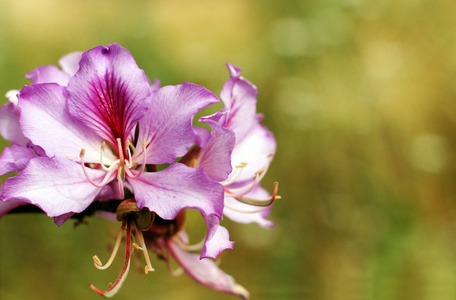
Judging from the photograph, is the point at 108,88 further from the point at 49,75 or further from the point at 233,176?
the point at 233,176

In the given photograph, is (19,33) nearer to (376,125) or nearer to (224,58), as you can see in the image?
(224,58)

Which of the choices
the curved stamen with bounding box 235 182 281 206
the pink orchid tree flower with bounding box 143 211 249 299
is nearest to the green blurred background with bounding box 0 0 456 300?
the pink orchid tree flower with bounding box 143 211 249 299

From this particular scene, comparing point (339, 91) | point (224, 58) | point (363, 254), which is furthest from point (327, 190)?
point (224, 58)

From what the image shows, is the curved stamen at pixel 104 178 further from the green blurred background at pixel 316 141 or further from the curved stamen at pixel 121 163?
the green blurred background at pixel 316 141

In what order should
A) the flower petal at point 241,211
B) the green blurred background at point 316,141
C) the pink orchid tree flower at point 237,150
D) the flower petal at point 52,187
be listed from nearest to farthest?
the flower petal at point 52,187 < the pink orchid tree flower at point 237,150 < the flower petal at point 241,211 < the green blurred background at point 316,141

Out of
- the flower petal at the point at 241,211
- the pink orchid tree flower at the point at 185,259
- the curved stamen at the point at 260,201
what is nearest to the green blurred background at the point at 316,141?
the pink orchid tree flower at the point at 185,259

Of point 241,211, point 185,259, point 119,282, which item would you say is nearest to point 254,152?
point 241,211

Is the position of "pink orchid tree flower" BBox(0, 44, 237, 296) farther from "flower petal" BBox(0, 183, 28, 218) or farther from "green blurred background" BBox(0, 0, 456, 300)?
"green blurred background" BBox(0, 0, 456, 300)
